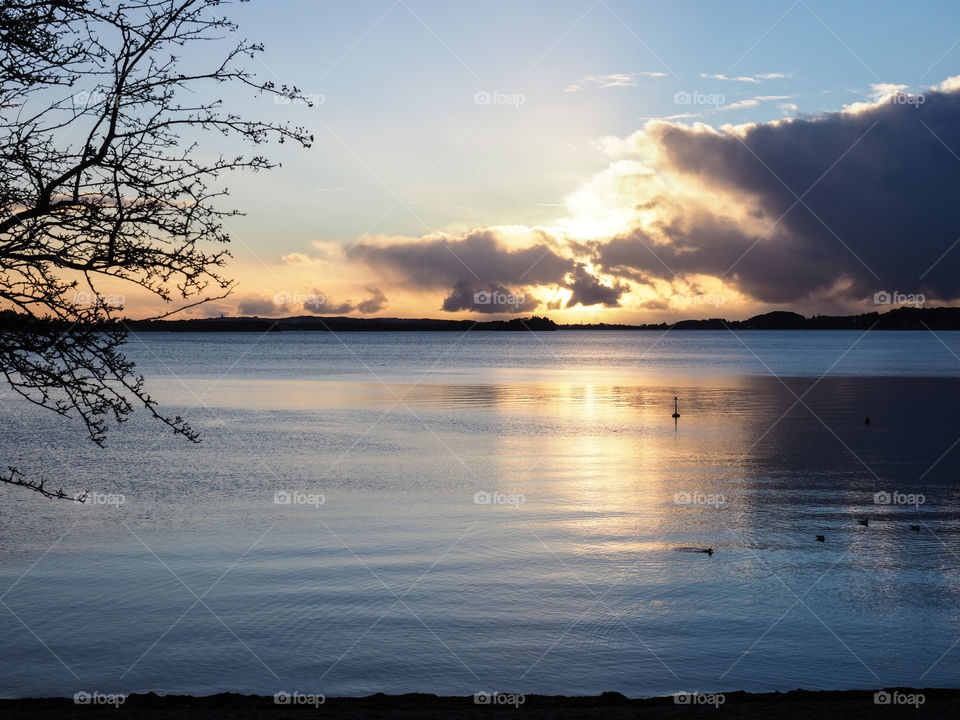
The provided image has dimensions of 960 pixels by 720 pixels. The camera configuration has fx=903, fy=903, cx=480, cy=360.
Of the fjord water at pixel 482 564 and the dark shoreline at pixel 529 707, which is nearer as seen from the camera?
the dark shoreline at pixel 529 707

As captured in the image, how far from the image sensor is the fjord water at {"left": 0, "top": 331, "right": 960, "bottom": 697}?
12461 mm

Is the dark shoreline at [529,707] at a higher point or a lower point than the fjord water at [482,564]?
lower

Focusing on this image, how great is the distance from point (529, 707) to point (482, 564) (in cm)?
746

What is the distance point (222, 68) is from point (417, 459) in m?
25.4

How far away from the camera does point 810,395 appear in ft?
205

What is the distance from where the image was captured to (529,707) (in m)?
9.93

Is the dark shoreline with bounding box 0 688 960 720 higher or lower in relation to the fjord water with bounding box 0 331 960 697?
lower

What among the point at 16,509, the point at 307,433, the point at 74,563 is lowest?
the point at 74,563

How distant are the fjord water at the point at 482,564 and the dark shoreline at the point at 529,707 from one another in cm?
136

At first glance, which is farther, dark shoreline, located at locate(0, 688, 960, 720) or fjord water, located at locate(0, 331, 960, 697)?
fjord water, located at locate(0, 331, 960, 697)

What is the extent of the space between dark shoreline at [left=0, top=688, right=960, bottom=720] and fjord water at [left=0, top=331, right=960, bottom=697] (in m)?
1.36

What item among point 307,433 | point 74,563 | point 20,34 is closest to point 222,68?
point 20,34

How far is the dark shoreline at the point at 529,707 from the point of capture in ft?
30.9

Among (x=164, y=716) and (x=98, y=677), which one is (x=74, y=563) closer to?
(x=98, y=677)
